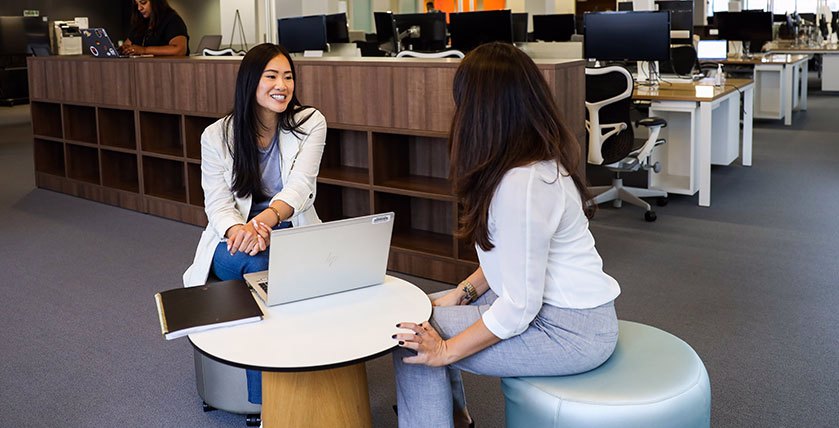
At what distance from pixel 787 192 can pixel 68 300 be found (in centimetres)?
458

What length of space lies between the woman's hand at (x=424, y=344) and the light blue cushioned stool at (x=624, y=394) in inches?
7.5

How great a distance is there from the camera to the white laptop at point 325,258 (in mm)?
2027

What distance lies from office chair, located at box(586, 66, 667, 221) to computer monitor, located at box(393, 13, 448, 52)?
7.91ft

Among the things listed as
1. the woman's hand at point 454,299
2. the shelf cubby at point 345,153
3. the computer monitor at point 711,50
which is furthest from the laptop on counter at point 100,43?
the computer monitor at point 711,50

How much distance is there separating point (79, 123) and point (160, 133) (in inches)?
39.7

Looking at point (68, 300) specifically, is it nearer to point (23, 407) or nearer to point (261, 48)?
point (23, 407)

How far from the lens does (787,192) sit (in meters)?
5.81

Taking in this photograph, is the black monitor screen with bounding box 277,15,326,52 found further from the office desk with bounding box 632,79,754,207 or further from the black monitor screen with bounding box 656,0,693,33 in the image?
the black monitor screen with bounding box 656,0,693,33

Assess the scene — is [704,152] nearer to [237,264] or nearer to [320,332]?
[237,264]

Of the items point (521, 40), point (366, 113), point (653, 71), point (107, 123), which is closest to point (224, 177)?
point (366, 113)

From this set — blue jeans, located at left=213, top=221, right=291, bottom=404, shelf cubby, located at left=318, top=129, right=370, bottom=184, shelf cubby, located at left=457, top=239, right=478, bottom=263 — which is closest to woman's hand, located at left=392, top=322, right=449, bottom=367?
blue jeans, located at left=213, top=221, right=291, bottom=404

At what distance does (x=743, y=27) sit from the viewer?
379 inches

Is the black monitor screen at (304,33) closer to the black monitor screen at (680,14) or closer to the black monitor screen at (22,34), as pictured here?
the black monitor screen at (680,14)

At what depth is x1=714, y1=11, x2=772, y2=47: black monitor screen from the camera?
31.0ft
